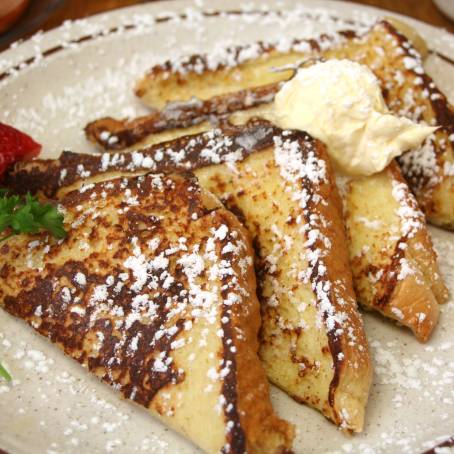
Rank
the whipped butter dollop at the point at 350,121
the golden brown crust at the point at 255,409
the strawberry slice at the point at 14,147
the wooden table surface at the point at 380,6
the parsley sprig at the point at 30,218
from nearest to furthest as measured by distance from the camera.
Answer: the golden brown crust at the point at 255,409, the parsley sprig at the point at 30,218, the whipped butter dollop at the point at 350,121, the strawberry slice at the point at 14,147, the wooden table surface at the point at 380,6

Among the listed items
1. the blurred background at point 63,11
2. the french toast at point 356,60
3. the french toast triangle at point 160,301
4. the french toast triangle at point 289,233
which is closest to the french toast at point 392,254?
the french toast triangle at point 289,233

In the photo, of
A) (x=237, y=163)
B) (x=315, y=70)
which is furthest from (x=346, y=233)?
(x=315, y=70)

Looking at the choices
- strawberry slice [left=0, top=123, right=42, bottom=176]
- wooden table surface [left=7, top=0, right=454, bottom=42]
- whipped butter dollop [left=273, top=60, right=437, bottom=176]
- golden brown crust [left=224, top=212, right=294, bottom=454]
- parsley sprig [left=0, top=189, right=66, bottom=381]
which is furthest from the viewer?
wooden table surface [left=7, top=0, right=454, bottom=42]

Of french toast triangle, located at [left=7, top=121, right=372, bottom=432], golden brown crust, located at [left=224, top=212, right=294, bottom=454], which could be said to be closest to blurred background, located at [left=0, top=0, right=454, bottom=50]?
french toast triangle, located at [left=7, top=121, right=372, bottom=432]

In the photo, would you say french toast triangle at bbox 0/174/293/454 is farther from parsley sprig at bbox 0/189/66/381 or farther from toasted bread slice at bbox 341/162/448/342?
toasted bread slice at bbox 341/162/448/342

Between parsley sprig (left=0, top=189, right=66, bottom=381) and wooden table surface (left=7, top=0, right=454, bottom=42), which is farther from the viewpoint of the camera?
wooden table surface (left=7, top=0, right=454, bottom=42)

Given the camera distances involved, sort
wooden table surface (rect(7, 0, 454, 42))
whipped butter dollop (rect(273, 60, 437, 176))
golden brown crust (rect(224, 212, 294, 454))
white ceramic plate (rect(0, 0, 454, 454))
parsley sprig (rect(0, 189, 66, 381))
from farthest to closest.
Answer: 1. wooden table surface (rect(7, 0, 454, 42))
2. whipped butter dollop (rect(273, 60, 437, 176))
3. parsley sprig (rect(0, 189, 66, 381))
4. white ceramic plate (rect(0, 0, 454, 454))
5. golden brown crust (rect(224, 212, 294, 454))

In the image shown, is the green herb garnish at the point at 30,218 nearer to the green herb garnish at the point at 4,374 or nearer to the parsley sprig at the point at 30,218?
the parsley sprig at the point at 30,218
